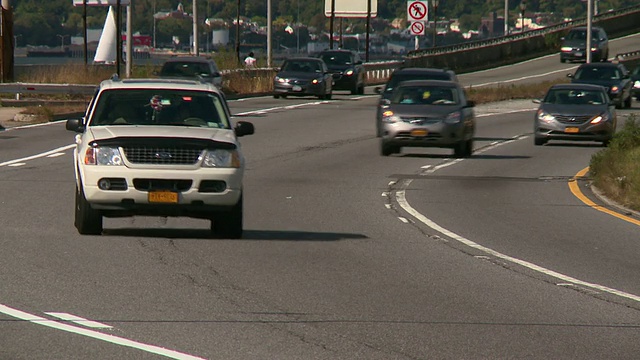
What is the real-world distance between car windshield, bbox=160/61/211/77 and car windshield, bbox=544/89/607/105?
15.8 metres

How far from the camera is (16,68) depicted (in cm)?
6253

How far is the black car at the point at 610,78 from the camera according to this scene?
48500mm

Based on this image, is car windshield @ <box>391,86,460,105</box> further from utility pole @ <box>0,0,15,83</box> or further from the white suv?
utility pole @ <box>0,0,15,83</box>

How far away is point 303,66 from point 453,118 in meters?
24.1

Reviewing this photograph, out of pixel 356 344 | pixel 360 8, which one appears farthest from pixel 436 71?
pixel 360 8

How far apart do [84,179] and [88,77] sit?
38.3 m

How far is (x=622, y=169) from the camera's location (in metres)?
23.1

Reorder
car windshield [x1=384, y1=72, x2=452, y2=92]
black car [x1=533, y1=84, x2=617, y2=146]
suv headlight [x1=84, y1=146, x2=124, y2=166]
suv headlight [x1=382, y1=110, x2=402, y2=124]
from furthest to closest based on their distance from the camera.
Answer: car windshield [x1=384, y1=72, x2=452, y2=92], black car [x1=533, y1=84, x2=617, y2=146], suv headlight [x1=382, y1=110, x2=402, y2=124], suv headlight [x1=84, y1=146, x2=124, y2=166]

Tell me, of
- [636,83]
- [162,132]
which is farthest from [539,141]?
[636,83]

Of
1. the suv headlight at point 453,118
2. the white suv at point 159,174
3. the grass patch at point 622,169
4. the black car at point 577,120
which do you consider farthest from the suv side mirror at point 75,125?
the black car at point 577,120

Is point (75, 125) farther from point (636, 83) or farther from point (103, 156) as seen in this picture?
point (636, 83)

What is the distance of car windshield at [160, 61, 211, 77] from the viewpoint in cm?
4700

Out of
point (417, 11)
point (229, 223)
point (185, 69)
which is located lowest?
point (229, 223)

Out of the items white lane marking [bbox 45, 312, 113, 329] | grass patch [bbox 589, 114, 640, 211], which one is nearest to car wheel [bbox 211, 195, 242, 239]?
white lane marking [bbox 45, 312, 113, 329]
